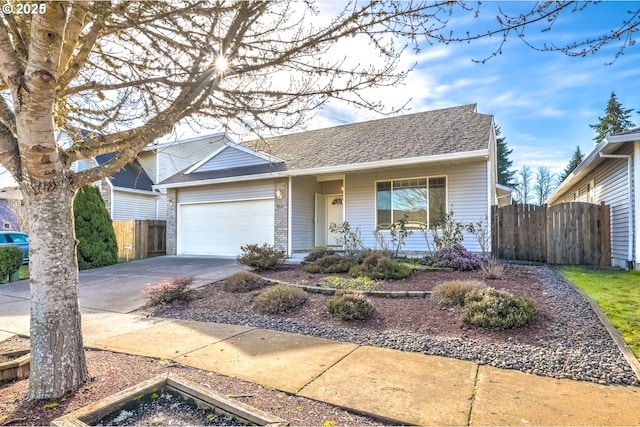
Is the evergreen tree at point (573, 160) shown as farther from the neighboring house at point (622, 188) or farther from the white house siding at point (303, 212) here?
the white house siding at point (303, 212)

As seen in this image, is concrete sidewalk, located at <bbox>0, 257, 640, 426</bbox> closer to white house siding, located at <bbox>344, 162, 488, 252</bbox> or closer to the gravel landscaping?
the gravel landscaping

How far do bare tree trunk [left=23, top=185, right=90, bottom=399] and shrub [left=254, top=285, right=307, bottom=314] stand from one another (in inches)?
122

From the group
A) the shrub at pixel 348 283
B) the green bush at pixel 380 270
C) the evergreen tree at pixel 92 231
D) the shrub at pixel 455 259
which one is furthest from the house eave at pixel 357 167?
the shrub at pixel 348 283

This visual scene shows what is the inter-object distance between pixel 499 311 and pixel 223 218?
11452 mm

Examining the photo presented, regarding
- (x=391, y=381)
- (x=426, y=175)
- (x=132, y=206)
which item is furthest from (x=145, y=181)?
(x=391, y=381)

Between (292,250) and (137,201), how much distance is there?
34.7 ft

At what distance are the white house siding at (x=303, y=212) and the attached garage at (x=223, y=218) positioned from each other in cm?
86

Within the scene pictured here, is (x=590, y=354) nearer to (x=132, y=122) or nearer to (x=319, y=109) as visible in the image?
(x=319, y=109)

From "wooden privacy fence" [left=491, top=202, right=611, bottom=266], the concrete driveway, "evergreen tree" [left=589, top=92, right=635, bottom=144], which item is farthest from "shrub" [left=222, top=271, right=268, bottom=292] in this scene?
"evergreen tree" [left=589, top=92, right=635, bottom=144]

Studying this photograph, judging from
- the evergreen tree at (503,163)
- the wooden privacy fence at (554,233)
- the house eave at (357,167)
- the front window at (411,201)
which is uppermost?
the evergreen tree at (503,163)

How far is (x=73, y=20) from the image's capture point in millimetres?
3252

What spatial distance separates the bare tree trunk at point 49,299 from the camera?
9.70 feet

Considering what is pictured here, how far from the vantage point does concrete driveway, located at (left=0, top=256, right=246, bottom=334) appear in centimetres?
671

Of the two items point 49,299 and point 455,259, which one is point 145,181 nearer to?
point 455,259
